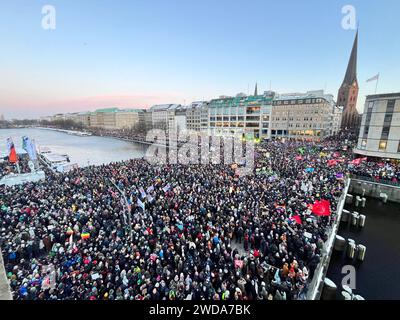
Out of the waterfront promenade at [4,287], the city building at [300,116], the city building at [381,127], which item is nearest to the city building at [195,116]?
the city building at [300,116]

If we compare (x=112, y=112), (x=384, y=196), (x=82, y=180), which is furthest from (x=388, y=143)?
(x=112, y=112)

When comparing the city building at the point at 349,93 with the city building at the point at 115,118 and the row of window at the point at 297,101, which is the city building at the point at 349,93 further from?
the city building at the point at 115,118

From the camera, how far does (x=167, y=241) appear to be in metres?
10.1

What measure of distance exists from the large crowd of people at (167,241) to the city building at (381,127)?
17.8 meters

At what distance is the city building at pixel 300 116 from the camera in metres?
55.7

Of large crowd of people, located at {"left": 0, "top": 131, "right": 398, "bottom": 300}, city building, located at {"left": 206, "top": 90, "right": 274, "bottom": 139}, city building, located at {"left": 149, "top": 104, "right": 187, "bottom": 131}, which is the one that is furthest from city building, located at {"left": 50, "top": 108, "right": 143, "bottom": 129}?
large crowd of people, located at {"left": 0, "top": 131, "right": 398, "bottom": 300}

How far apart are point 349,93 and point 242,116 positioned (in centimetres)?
5184

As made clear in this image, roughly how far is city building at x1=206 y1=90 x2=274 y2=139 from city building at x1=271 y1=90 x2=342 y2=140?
2630 millimetres

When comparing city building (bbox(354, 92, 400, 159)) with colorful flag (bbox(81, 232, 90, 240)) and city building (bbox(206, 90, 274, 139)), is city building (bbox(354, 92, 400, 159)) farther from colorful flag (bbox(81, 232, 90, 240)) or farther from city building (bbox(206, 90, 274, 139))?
colorful flag (bbox(81, 232, 90, 240))

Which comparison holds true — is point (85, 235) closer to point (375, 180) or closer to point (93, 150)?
point (375, 180)

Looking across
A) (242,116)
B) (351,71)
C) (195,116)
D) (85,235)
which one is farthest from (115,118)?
(85,235)
